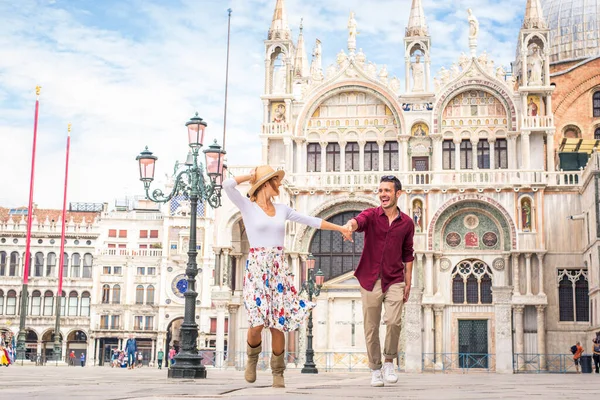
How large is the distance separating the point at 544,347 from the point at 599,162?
7326 mm

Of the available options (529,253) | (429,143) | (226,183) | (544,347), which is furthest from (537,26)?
(226,183)

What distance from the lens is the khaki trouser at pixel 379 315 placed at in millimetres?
8445

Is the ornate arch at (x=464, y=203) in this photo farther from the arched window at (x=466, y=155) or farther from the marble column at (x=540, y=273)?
the arched window at (x=466, y=155)

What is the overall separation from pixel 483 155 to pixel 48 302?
36.6 metres

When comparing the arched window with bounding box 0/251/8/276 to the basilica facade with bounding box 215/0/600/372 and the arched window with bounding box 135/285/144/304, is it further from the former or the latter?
the basilica facade with bounding box 215/0/600/372

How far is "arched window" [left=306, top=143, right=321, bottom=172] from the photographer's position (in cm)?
3566

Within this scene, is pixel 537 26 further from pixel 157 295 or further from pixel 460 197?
pixel 157 295

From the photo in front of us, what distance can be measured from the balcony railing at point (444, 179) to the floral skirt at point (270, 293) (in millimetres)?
25251

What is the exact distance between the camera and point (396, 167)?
35.1 metres

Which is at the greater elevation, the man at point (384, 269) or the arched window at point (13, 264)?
the arched window at point (13, 264)

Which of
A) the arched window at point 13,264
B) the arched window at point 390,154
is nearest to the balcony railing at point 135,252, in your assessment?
the arched window at point 13,264

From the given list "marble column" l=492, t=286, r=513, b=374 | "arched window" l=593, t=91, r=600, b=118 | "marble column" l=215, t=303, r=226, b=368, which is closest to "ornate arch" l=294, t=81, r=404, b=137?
"marble column" l=215, t=303, r=226, b=368

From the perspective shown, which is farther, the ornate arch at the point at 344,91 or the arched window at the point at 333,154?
the arched window at the point at 333,154

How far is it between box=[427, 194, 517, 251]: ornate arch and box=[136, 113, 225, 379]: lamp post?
1629 centimetres
